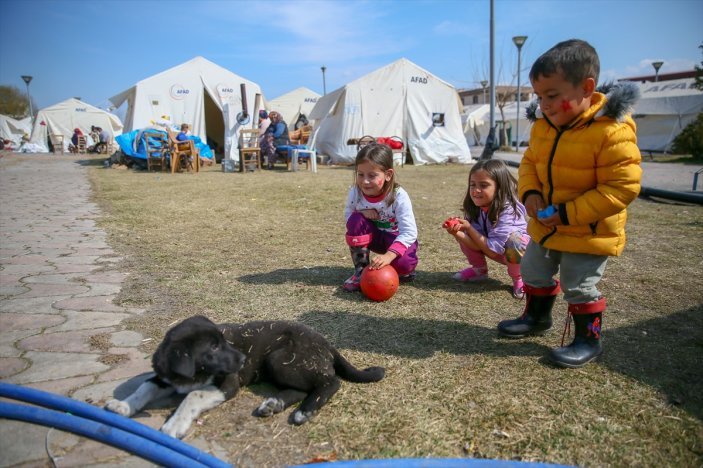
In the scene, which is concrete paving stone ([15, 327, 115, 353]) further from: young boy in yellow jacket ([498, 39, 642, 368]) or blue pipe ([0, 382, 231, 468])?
young boy in yellow jacket ([498, 39, 642, 368])

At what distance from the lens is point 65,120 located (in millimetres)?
33281

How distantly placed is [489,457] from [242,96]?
61.8 ft

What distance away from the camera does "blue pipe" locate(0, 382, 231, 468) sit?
1.77 m

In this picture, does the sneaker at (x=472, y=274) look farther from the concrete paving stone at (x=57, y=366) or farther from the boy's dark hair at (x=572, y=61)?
the concrete paving stone at (x=57, y=366)

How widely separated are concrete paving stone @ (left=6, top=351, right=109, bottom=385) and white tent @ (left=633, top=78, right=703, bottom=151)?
1025 inches

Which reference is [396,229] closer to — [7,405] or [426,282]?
[426,282]

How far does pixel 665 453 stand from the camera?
1896 mm

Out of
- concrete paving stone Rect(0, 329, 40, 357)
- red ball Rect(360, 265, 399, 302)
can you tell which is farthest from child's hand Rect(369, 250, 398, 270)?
concrete paving stone Rect(0, 329, 40, 357)

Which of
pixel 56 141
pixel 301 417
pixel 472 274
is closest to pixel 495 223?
pixel 472 274

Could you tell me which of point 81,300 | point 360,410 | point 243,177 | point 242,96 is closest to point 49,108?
point 242,96

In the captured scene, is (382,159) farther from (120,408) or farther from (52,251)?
(52,251)

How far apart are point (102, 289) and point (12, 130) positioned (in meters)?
43.0

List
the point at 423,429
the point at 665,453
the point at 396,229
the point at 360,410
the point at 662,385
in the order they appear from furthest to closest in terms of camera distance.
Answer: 1. the point at 396,229
2. the point at 662,385
3. the point at 360,410
4. the point at 423,429
5. the point at 665,453

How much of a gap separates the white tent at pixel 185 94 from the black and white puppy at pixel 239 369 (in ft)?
61.9
